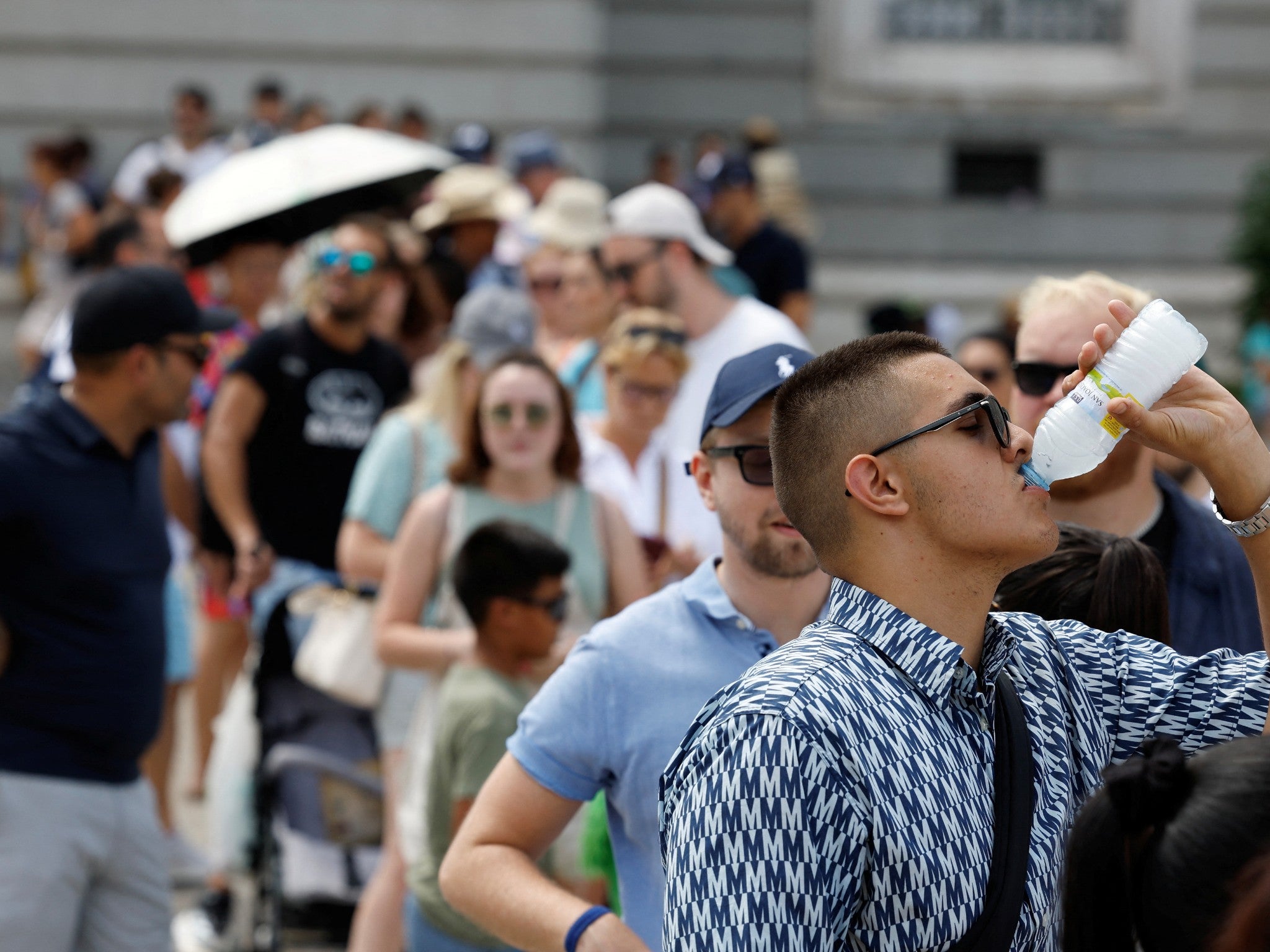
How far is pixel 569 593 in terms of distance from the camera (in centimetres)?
465

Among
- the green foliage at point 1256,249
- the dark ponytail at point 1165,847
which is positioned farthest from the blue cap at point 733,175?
the dark ponytail at point 1165,847

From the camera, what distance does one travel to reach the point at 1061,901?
5.92 ft

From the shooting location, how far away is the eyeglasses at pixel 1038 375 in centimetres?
371

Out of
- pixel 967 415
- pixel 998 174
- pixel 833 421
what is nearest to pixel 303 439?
pixel 833 421

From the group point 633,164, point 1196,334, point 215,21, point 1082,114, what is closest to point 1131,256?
point 1082,114

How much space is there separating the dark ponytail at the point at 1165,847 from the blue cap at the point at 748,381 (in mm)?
1252

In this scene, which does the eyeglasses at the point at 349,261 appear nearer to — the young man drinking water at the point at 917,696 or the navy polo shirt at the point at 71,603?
the navy polo shirt at the point at 71,603

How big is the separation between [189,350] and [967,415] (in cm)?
282

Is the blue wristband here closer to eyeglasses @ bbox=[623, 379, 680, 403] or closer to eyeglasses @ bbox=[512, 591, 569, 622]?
eyeglasses @ bbox=[512, 591, 569, 622]

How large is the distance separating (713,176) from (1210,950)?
8417 millimetres

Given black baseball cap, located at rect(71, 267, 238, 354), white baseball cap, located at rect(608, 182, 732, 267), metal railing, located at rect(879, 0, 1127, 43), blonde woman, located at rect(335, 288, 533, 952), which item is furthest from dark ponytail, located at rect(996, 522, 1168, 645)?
metal railing, located at rect(879, 0, 1127, 43)

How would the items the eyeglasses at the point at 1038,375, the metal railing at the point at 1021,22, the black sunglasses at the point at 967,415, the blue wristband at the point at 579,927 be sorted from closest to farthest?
the black sunglasses at the point at 967,415 < the blue wristband at the point at 579,927 < the eyeglasses at the point at 1038,375 < the metal railing at the point at 1021,22

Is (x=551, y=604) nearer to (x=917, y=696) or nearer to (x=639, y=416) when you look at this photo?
(x=639, y=416)

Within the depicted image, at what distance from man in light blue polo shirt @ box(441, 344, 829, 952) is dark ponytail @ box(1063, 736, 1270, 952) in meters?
0.99
